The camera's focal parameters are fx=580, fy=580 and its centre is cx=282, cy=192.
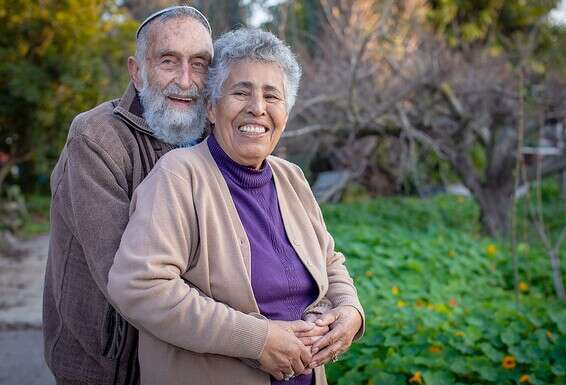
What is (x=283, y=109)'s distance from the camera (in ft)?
6.15

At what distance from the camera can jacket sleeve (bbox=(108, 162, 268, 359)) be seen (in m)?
1.57

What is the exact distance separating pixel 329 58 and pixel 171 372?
7.35 metres

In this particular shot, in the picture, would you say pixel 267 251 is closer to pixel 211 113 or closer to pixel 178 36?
pixel 211 113

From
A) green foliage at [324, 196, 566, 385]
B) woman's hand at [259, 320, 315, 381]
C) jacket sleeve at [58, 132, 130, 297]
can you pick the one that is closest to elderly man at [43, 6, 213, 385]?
jacket sleeve at [58, 132, 130, 297]

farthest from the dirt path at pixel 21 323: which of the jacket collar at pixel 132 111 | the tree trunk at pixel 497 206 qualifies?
the tree trunk at pixel 497 206

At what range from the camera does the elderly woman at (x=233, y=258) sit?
62.5 inches

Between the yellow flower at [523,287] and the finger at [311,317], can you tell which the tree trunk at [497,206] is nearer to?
the yellow flower at [523,287]

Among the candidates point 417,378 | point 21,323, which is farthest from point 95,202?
point 21,323

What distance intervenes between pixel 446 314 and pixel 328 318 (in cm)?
204

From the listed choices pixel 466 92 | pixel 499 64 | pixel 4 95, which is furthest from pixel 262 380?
pixel 4 95

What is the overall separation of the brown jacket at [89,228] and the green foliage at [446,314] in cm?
141

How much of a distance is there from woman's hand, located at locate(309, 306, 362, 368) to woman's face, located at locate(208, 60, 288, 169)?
56cm

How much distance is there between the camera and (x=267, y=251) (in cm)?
180

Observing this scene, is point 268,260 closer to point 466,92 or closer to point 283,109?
point 283,109
